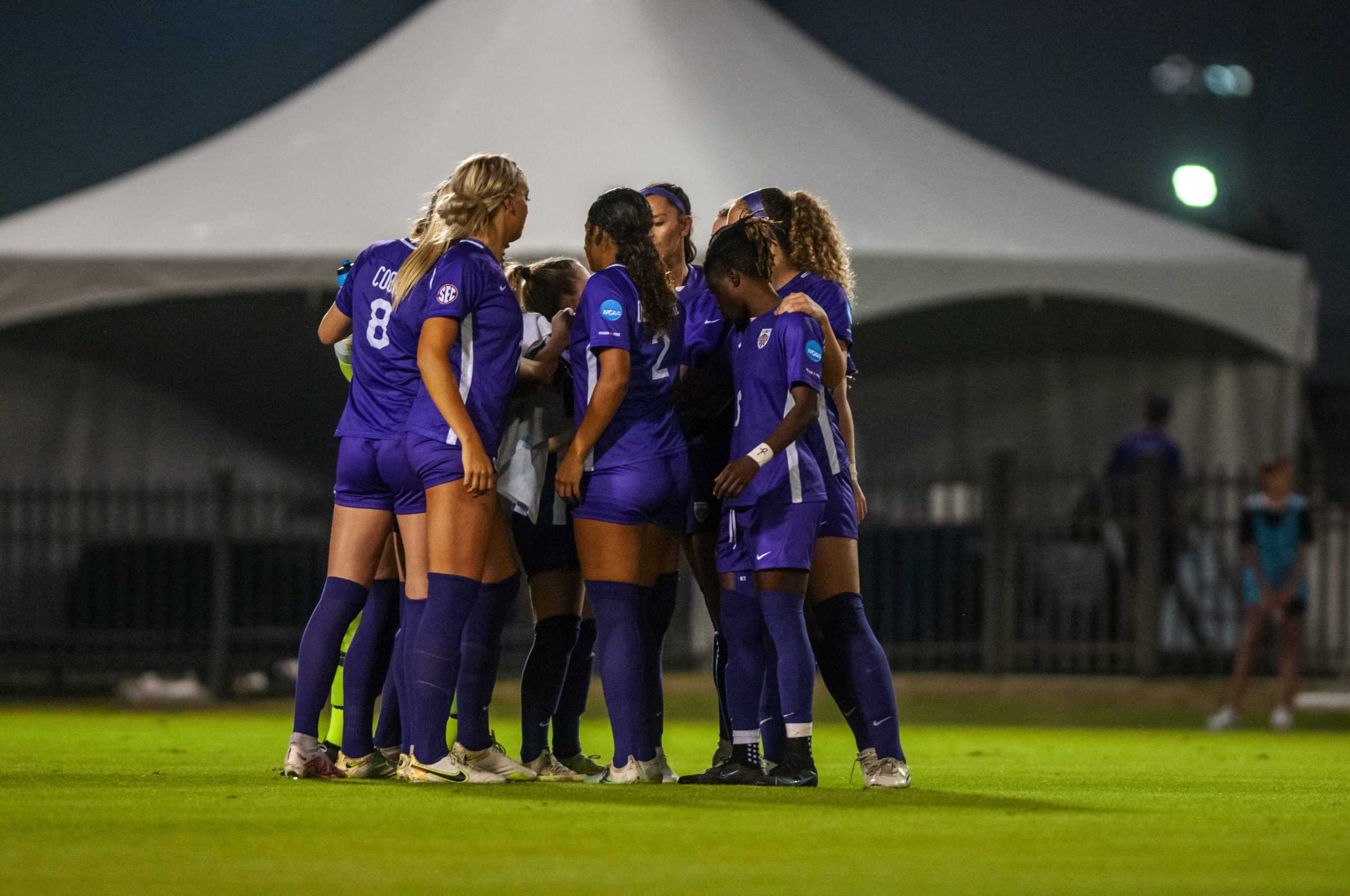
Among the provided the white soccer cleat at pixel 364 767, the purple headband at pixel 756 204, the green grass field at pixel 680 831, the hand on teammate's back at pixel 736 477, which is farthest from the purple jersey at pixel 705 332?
the white soccer cleat at pixel 364 767

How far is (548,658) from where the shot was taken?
19.2 ft

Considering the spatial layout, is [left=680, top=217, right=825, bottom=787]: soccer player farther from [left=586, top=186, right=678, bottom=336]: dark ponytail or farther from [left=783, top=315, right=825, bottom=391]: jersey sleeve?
[left=586, top=186, right=678, bottom=336]: dark ponytail

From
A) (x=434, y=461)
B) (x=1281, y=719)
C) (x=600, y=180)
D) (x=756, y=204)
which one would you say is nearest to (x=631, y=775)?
(x=434, y=461)

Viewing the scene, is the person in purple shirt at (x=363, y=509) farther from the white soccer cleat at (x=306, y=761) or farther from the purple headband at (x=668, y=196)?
the purple headband at (x=668, y=196)

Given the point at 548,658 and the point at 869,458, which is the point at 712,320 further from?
the point at 869,458

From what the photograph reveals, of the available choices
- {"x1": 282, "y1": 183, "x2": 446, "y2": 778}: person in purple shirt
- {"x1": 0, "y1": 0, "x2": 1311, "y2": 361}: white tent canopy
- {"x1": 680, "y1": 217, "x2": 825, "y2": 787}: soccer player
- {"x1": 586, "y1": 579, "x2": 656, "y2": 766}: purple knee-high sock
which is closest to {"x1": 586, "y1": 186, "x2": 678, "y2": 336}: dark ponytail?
{"x1": 680, "y1": 217, "x2": 825, "y2": 787}: soccer player

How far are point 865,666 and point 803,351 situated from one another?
94cm

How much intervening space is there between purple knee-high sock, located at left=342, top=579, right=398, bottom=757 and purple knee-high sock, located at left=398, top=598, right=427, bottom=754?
0.31 ft

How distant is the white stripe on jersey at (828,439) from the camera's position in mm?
5641

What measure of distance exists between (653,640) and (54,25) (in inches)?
464

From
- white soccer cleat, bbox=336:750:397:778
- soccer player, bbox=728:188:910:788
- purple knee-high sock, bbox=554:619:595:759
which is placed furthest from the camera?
purple knee-high sock, bbox=554:619:595:759

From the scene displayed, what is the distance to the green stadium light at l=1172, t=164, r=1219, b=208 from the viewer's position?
16.5 m

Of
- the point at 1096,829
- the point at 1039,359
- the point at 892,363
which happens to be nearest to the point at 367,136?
the point at 892,363

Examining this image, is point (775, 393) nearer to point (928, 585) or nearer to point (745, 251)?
point (745, 251)
